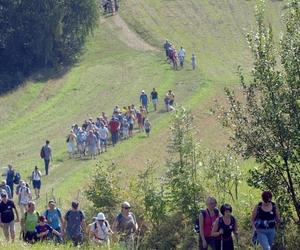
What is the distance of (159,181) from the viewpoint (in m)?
25.9

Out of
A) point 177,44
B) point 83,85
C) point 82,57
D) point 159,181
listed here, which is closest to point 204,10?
point 177,44

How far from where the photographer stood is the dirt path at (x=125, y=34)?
6525 cm

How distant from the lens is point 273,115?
69.1ft

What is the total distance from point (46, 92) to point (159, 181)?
2997 cm

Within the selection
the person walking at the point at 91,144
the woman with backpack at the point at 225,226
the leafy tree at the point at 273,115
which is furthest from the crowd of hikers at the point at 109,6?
the woman with backpack at the point at 225,226

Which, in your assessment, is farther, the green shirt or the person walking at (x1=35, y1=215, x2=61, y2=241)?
the green shirt

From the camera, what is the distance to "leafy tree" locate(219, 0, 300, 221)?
21109 millimetres

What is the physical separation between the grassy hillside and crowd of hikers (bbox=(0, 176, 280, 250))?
10.7 m

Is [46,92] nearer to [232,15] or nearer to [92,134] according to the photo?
[92,134]

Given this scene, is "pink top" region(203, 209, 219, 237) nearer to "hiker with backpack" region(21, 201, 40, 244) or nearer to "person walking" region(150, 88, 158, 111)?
"hiker with backpack" region(21, 201, 40, 244)

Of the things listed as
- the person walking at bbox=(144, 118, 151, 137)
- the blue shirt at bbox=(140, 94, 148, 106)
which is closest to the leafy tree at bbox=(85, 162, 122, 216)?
the person walking at bbox=(144, 118, 151, 137)

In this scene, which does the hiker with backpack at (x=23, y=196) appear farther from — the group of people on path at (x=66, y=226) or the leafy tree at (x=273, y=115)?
the leafy tree at (x=273, y=115)

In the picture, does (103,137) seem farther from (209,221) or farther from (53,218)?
(209,221)

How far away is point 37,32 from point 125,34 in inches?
434
